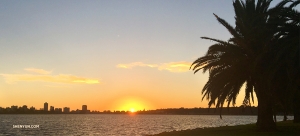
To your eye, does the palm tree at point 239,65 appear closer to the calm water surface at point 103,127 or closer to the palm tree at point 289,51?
the palm tree at point 289,51

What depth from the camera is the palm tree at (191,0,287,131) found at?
26.6m

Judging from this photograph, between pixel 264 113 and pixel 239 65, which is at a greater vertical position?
pixel 239 65

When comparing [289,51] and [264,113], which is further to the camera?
[264,113]

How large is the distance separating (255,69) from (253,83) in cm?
294

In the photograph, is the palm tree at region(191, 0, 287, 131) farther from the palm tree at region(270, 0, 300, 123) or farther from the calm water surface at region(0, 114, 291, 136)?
the calm water surface at region(0, 114, 291, 136)

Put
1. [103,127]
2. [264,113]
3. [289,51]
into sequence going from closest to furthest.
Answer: [289,51]
[264,113]
[103,127]

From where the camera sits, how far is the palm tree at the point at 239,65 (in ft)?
87.4

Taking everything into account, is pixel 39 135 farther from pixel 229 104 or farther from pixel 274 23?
pixel 274 23

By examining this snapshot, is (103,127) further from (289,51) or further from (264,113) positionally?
(289,51)

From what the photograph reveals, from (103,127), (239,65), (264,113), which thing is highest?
(239,65)

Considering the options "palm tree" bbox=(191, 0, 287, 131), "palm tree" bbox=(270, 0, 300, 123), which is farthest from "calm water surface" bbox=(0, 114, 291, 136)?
"palm tree" bbox=(270, 0, 300, 123)

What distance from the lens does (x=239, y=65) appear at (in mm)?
27000

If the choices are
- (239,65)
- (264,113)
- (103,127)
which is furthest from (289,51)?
(103,127)

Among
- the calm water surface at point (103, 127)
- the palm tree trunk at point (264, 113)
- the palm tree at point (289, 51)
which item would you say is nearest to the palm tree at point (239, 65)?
the palm tree trunk at point (264, 113)
